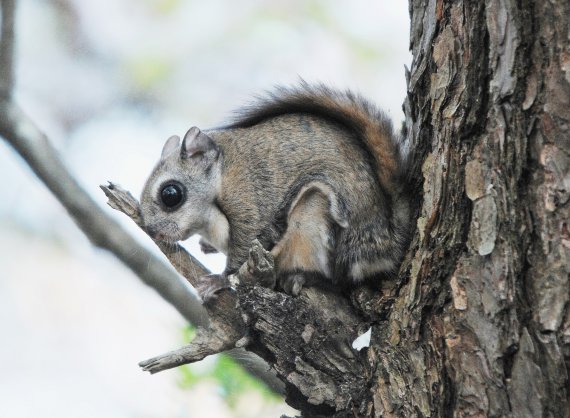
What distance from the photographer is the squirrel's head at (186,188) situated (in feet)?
8.61

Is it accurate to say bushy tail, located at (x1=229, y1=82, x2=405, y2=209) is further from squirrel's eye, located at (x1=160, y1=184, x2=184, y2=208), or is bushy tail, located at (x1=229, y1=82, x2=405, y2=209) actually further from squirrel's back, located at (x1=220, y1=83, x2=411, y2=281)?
squirrel's eye, located at (x1=160, y1=184, x2=184, y2=208)

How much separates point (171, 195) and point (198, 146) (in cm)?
21

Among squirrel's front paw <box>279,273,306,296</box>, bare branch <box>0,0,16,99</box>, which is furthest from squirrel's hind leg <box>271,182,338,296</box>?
bare branch <box>0,0,16,99</box>

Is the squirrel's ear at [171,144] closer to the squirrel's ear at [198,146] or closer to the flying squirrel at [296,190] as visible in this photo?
the flying squirrel at [296,190]

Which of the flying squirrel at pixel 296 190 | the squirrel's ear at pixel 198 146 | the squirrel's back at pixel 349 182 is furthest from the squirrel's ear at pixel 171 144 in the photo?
the squirrel's back at pixel 349 182

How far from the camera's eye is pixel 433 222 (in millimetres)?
1856

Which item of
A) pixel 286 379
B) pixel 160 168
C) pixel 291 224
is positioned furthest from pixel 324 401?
pixel 160 168

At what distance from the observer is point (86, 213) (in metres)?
3.02

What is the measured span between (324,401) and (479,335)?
1.50 feet

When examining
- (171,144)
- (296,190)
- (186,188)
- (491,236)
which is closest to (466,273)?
(491,236)

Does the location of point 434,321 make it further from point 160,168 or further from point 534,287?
point 160,168

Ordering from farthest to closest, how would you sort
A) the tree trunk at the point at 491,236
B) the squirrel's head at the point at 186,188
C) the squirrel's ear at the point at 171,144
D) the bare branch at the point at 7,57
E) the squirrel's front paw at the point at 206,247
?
1. the bare branch at the point at 7,57
2. the squirrel's ear at the point at 171,144
3. the squirrel's front paw at the point at 206,247
4. the squirrel's head at the point at 186,188
5. the tree trunk at the point at 491,236

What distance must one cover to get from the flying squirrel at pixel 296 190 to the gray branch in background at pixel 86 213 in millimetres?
295

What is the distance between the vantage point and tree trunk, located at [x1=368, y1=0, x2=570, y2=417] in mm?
1576
